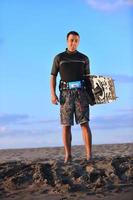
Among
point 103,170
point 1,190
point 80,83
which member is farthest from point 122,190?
point 80,83

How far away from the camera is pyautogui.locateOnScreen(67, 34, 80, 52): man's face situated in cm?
668

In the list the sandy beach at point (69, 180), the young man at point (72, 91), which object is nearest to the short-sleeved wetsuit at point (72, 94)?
the young man at point (72, 91)

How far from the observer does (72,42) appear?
6715mm

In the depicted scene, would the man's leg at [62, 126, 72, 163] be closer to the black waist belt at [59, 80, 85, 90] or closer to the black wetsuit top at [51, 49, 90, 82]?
the black waist belt at [59, 80, 85, 90]

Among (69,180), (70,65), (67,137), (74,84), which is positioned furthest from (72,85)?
(69,180)

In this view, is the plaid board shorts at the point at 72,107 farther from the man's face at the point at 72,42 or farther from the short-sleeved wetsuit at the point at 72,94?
the man's face at the point at 72,42

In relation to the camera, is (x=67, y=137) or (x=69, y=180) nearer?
(x=69, y=180)

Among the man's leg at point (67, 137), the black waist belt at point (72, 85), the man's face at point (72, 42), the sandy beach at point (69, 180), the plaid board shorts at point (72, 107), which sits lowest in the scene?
the sandy beach at point (69, 180)

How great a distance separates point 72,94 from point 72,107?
0.61 feet

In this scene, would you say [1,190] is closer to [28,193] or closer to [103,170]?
[28,193]

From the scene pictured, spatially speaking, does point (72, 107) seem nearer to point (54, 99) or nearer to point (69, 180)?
point (54, 99)

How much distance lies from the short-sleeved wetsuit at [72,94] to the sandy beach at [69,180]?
650 millimetres

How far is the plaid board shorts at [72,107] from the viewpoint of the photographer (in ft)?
22.0

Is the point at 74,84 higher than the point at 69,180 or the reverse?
higher
